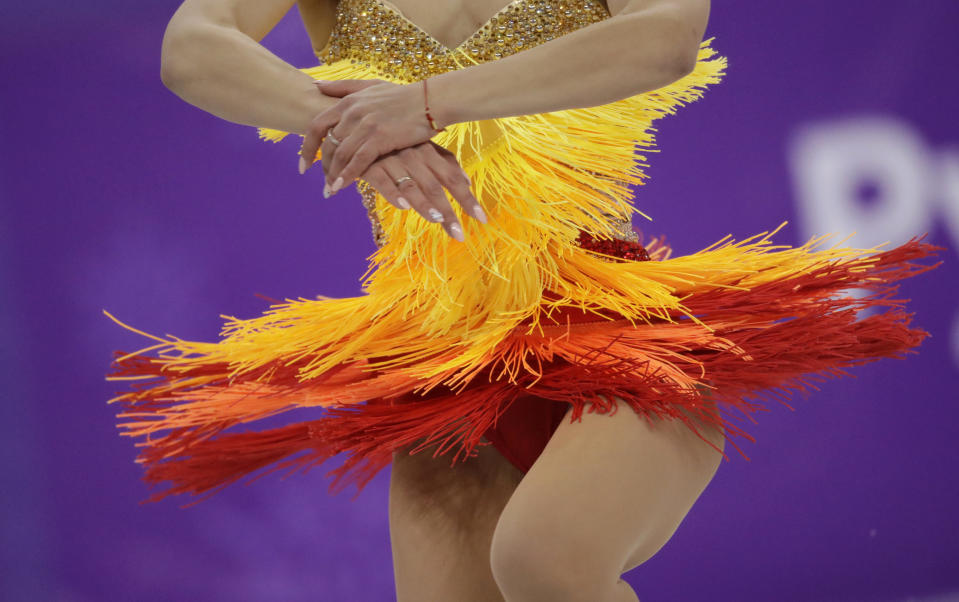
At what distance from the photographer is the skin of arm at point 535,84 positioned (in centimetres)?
90

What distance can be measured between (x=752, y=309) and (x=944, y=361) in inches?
65.1

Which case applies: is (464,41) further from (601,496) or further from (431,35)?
(601,496)

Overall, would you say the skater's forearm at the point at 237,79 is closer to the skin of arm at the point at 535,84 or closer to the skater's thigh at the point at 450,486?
the skin of arm at the point at 535,84

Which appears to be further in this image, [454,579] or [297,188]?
[297,188]

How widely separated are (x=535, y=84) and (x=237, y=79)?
0.30 meters

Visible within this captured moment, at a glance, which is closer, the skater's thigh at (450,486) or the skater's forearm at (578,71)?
the skater's forearm at (578,71)

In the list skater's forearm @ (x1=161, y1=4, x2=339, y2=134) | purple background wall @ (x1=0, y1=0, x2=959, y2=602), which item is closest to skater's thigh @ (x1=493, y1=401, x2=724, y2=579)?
skater's forearm @ (x1=161, y1=4, x2=339, y2=134)

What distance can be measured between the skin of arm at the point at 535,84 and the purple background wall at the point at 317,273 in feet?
4.86

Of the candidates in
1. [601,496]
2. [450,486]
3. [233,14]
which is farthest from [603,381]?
[233,14]

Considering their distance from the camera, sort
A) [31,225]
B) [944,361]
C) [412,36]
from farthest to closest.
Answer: [944,361]
[31,225]
[412,36]

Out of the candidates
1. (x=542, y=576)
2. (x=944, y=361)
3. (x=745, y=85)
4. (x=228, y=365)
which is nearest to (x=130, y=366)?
→ (x=228, y=365)

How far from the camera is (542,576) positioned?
0.81 meters

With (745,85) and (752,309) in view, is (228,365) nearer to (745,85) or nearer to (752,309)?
(752,309)

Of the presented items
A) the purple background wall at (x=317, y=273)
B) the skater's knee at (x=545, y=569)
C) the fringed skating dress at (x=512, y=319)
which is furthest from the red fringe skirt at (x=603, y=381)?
the purple background wall at (x=317, y=273)
